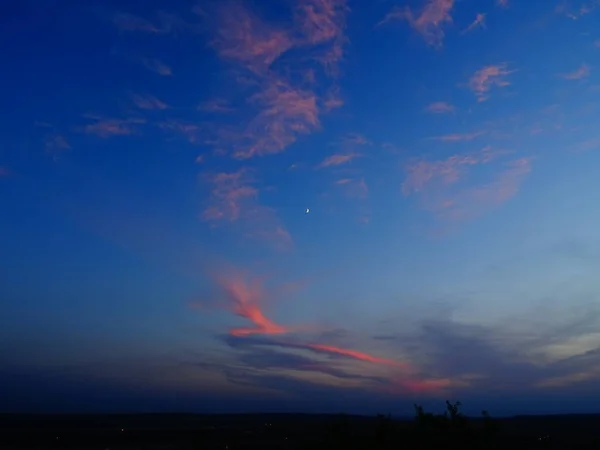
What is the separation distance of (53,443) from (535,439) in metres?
62.6

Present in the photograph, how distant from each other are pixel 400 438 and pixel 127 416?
14022 centimetres

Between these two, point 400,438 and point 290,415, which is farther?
point 290,415

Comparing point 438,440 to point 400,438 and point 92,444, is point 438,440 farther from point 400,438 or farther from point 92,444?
point 92,444

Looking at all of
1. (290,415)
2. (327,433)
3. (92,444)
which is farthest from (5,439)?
(290,415)

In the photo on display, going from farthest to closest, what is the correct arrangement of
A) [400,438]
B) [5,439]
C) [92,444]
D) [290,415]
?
[290,415] < [5,439] < [92,444] < [400,438]

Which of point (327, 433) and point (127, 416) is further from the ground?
point (127, 416)

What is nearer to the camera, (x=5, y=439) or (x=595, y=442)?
(x=595, y=442)

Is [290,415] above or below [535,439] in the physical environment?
above

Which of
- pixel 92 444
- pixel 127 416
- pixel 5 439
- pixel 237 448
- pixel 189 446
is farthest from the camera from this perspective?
pixel 127 416

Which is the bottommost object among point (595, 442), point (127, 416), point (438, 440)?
point (438, 440)

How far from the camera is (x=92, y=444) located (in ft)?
231

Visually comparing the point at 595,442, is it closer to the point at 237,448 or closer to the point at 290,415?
the point at 237,448

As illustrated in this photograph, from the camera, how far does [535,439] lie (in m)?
74.1

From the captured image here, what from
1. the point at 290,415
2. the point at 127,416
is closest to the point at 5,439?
the point at 127,416
